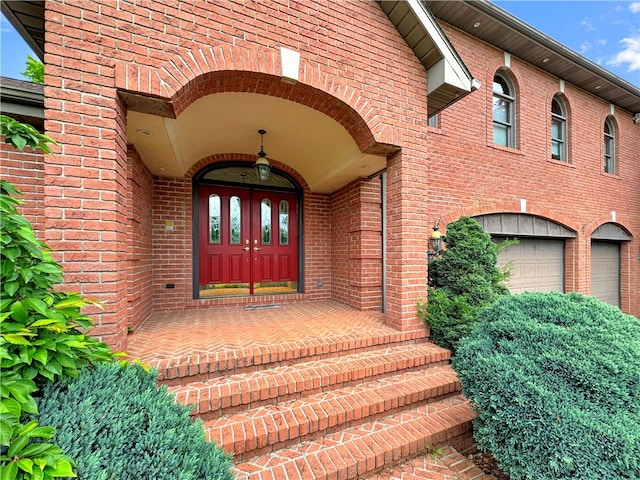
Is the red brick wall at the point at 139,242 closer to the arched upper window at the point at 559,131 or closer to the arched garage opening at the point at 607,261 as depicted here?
the arched upper window at the point at 559,131

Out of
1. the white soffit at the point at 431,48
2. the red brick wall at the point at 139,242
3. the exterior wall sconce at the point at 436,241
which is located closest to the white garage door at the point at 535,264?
the exterior wall sconce at the point at 436,241

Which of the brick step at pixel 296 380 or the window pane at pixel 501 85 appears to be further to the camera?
the window pane at pixel 501 85

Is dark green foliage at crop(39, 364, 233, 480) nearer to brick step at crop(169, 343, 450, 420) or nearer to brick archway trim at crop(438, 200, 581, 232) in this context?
brick step at crop(169, 343, 450, 420)

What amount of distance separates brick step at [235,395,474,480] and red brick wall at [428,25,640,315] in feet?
12.1

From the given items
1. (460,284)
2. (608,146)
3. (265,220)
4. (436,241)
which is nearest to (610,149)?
(608,146)

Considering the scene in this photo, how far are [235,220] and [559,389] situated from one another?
5.03 meters

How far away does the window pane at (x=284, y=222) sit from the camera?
564 centimetres

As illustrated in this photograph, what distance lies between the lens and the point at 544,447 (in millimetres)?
1743

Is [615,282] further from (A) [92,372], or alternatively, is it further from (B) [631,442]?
(A) [92,372]

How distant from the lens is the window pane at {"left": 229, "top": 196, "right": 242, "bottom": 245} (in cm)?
528

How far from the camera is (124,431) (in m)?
1.31

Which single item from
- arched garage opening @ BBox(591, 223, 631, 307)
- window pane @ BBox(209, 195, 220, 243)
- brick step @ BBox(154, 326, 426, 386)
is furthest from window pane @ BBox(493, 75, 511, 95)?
window pane @ BBox(209, 195, 220, 243)

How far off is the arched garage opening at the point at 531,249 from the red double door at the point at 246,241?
412cm

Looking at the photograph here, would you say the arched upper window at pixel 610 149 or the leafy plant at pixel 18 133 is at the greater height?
the arched upper window at pixel 610 149
